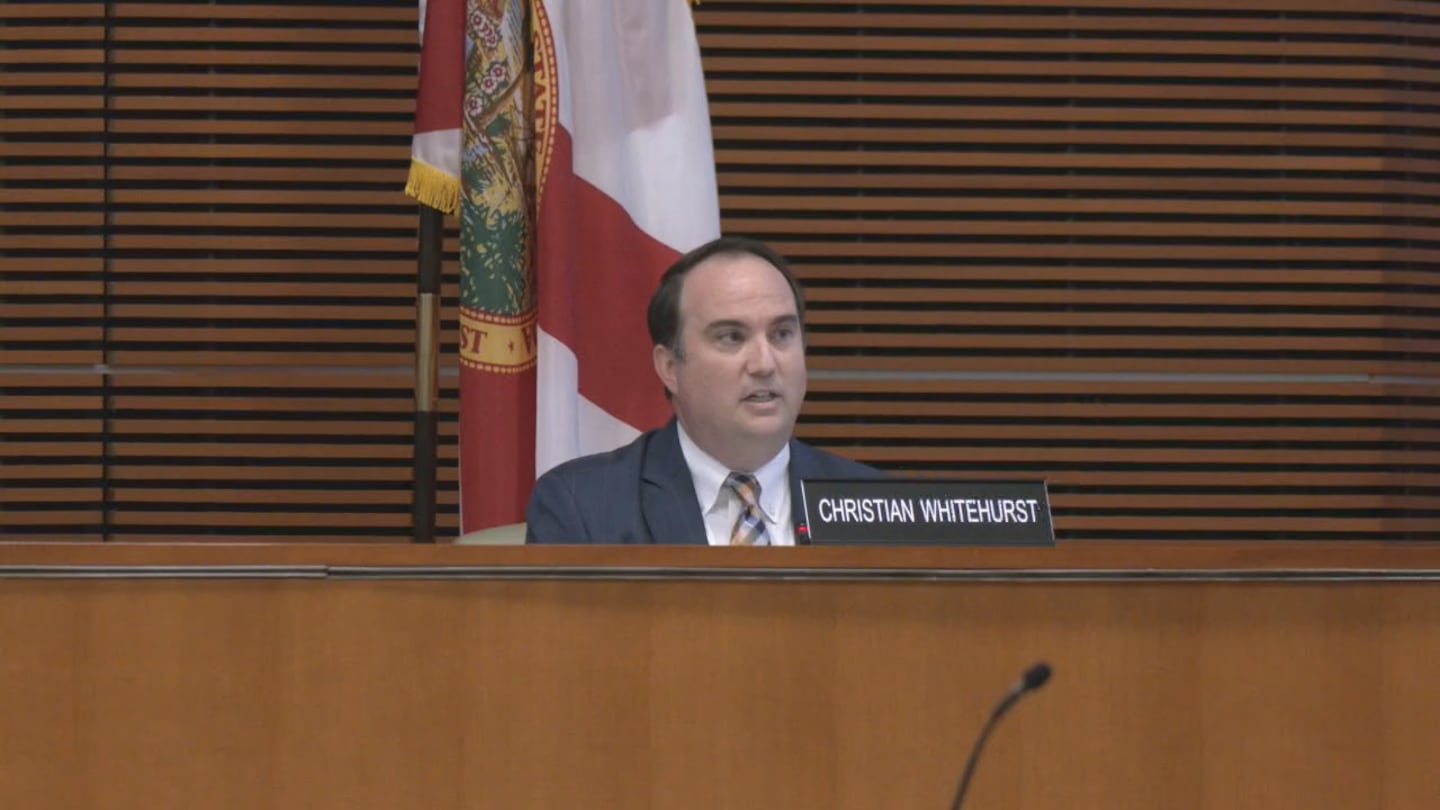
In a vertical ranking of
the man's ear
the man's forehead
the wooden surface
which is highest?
the man's forehead

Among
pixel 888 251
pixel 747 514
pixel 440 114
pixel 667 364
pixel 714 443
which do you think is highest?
pixel 440 114

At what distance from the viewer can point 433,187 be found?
351 cm

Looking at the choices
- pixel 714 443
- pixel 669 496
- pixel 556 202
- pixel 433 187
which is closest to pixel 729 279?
pixel 714 443

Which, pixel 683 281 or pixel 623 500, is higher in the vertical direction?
pixel 683 281

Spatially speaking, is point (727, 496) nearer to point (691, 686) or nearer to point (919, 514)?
point (919, 514)

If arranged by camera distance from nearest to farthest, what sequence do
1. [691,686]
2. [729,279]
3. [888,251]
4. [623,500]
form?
[691,686]
[623,500]
[729,279]
[888,251]

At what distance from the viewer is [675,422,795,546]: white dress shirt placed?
2607mm

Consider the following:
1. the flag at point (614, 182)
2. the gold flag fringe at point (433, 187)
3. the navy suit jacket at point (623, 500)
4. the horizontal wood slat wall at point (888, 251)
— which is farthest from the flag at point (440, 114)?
the navy suit jacket at point (623, 500)

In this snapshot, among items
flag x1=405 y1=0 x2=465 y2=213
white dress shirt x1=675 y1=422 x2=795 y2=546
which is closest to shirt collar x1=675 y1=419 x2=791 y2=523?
white dress shirt x1=675 y1=422 x2=795 y2=546

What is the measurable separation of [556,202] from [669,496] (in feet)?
3.73

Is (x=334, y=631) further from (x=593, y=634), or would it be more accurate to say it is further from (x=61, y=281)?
(x=61, y=281)

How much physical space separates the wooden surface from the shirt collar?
906mm

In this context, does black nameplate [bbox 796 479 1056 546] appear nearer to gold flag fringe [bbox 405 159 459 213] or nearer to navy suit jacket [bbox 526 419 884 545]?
navy suit jacket [bbox 526 419 884 545]

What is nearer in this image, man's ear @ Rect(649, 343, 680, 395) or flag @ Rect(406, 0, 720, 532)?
man's ear @ Rect(649, 343, 680, 395)
